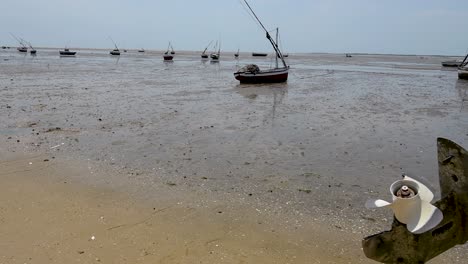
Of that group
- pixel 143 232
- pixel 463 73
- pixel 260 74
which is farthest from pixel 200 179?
pixel 463 73

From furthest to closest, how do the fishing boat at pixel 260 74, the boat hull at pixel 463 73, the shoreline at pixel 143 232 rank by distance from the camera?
the boat hull at pixel 463 73 → the fishing boat at pixel 260 74 → the shoreline at pixel 143 232

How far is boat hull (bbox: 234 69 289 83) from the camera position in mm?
36656

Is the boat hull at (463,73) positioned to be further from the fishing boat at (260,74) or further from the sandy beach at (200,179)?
the sandy beach at (200,179)

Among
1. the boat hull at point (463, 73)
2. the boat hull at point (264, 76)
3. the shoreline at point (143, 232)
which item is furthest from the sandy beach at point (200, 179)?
the boat hull at point (463, 73)

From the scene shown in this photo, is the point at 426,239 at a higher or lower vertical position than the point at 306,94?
higher

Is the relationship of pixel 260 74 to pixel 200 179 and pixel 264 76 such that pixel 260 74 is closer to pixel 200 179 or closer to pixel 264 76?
pixel 264 76

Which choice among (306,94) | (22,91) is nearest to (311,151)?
(306,94)

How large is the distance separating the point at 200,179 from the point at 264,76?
95.8ft

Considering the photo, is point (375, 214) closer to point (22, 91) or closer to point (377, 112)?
point (377, 112)

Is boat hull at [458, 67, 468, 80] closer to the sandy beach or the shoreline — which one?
the sandy beach

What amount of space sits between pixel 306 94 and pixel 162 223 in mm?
23355

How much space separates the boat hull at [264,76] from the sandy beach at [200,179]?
17.1m

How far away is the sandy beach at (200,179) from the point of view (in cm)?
606

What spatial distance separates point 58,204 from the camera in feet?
24.6
